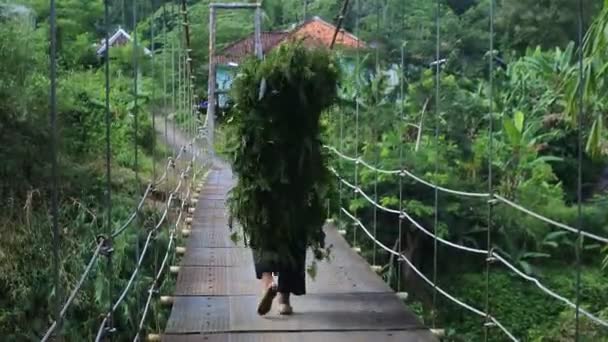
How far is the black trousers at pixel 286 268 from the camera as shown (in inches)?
111

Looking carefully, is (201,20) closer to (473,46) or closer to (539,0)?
(473,46)

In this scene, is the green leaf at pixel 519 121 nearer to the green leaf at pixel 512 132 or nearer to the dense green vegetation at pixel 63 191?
the green leaf at pixel 512 132

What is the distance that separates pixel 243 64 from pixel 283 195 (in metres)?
0.42

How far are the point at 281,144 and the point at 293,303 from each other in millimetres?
566

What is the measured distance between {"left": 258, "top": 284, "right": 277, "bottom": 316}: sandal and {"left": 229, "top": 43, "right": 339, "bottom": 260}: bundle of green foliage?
0.38 ft

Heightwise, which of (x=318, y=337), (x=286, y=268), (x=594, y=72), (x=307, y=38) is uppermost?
(x=307, y=38)

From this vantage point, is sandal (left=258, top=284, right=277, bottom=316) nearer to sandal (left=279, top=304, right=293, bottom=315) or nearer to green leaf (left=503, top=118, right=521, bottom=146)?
sandal (left=279, top=304, right=293, bottom=315)

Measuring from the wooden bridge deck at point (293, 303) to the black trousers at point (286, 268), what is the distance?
87 millimetres

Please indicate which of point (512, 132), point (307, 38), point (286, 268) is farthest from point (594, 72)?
point (512, 132)

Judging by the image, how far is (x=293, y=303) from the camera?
3.01 m

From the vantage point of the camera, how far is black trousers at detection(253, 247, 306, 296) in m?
2.81

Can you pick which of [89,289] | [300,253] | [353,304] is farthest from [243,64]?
[89,289]

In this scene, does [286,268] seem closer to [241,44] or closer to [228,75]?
[228,75]

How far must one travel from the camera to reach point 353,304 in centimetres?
298
